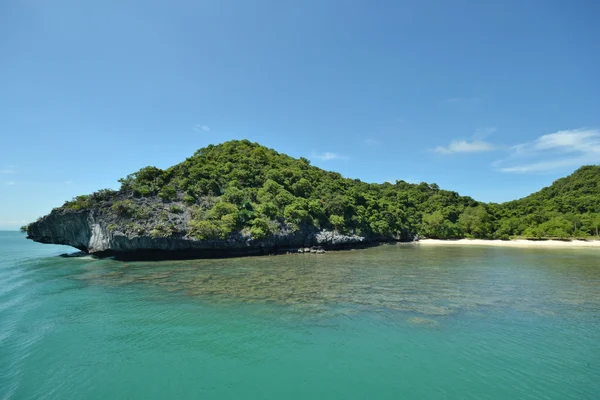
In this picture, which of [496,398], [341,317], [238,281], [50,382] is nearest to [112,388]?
[50,382]

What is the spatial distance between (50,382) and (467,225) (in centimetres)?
8599

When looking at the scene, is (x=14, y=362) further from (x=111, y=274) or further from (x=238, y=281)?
(x=111, y=274)

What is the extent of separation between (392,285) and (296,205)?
2916 cm

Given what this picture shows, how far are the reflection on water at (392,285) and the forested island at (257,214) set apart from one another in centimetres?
788

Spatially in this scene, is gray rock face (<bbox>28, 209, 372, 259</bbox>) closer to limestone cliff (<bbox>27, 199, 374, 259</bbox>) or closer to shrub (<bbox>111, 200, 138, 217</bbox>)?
limestone cliff (<bbox>27, 199, 374, 259</bbox>)

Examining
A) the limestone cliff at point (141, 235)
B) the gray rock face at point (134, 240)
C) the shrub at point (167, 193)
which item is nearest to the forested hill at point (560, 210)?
the gray rock face at point (134, 240)

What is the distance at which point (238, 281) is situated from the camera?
22891mm

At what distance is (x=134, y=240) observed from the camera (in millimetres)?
36062

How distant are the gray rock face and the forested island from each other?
0.50 ft

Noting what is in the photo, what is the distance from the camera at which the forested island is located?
38062mm

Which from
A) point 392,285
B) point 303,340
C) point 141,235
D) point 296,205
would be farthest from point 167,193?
point 303,340

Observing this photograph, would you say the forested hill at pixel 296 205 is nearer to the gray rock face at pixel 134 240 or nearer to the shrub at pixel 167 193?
the shrub at pixel 167 193

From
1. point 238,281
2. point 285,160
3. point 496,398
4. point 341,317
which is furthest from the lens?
point 285,160

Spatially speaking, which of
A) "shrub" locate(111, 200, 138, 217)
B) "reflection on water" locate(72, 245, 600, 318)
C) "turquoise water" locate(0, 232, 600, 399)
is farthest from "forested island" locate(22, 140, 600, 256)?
"turquoise water" locate(0, 232, 600, 399)
